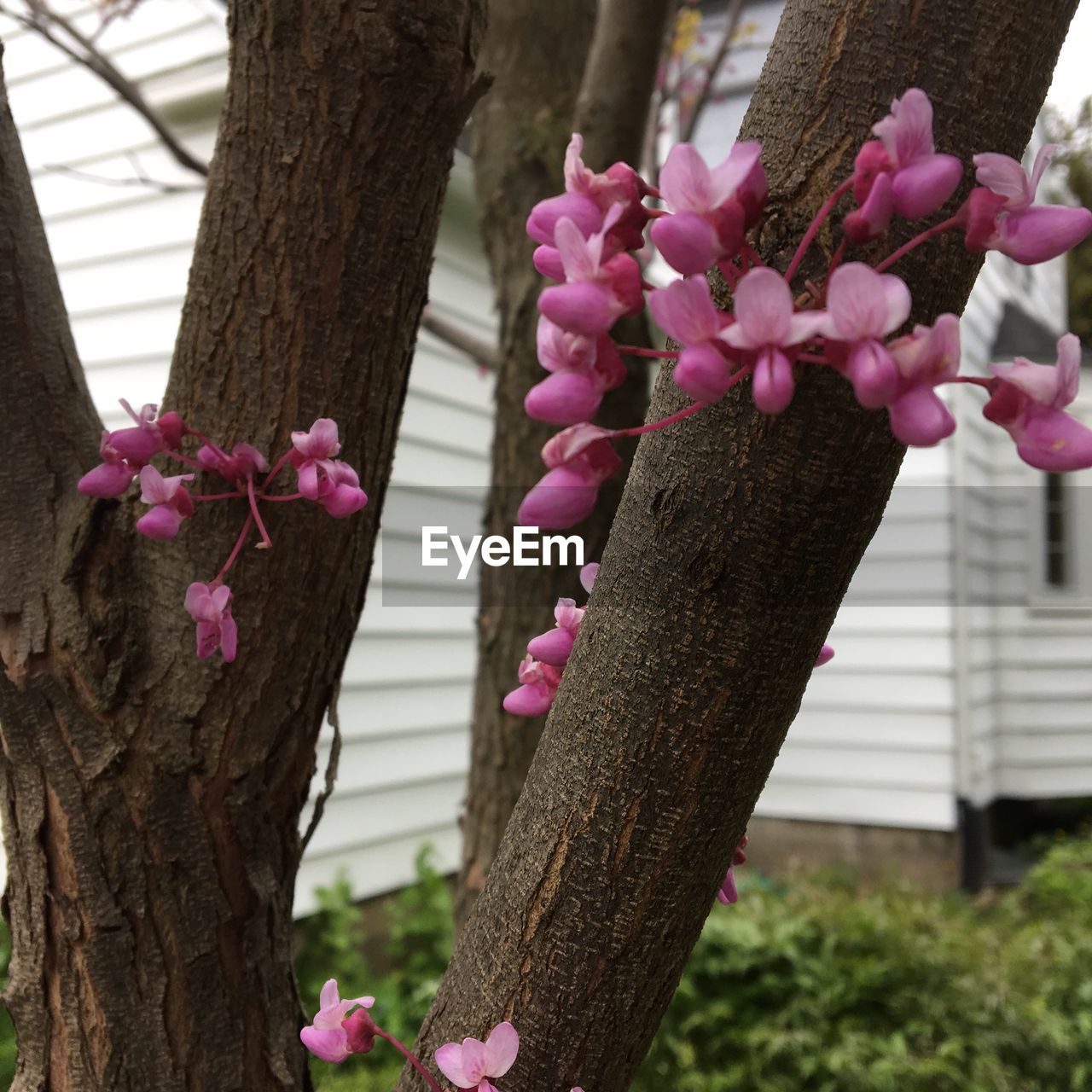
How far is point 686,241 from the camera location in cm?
51

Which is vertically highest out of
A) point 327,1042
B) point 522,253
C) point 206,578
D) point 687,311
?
point 522,253

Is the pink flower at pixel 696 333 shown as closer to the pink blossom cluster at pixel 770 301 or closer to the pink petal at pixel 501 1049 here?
the pink blossom cluster at pixel 770 301

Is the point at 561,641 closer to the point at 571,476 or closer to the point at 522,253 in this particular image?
the point at 571,476

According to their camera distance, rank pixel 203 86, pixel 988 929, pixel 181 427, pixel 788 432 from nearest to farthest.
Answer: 1. pixel 788 432
2. pixel 181 427
3. pixel 203 86
4. pixel 988 929

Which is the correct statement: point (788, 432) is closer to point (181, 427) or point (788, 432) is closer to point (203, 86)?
point (181, 427)

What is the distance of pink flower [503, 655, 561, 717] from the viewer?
84cm

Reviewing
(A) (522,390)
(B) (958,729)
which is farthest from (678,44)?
(B) (958,729)

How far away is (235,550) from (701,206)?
71 cm

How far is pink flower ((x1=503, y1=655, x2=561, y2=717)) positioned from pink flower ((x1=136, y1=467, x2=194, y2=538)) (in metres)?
0.43

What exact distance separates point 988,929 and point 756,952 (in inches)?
67.0

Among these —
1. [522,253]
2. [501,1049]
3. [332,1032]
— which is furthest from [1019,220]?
[522,253]

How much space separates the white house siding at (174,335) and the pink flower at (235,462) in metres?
3.20

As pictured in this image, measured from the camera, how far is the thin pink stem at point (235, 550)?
3.53 ft

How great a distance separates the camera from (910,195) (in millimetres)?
520
